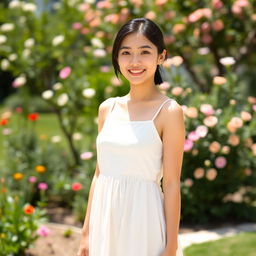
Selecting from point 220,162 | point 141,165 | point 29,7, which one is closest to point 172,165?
point 141,165

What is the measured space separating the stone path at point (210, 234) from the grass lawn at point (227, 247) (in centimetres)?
17

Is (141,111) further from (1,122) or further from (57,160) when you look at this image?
(57,160)

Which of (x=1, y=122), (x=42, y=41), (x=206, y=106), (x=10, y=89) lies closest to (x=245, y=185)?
(x=206, y=106)

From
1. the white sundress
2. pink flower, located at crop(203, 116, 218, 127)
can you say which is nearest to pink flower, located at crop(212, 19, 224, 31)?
pink flower, located at crop(203, 116, 218, 127)

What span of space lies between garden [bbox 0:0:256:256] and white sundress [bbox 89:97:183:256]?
1680mm

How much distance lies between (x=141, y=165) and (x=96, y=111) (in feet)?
13.1

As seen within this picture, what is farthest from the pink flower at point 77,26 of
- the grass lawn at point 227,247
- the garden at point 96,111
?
the grass lawn at point 227,247

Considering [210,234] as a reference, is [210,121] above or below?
above

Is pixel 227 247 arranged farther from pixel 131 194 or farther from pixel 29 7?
pixel 29 7

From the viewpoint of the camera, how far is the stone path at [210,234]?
4.46 metres

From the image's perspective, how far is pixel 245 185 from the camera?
5176mm

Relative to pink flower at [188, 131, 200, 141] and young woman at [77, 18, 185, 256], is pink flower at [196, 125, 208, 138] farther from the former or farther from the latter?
young woman at [77, 18, 185, 256]

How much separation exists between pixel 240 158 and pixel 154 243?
120 inches

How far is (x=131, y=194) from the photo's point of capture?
2029mm
